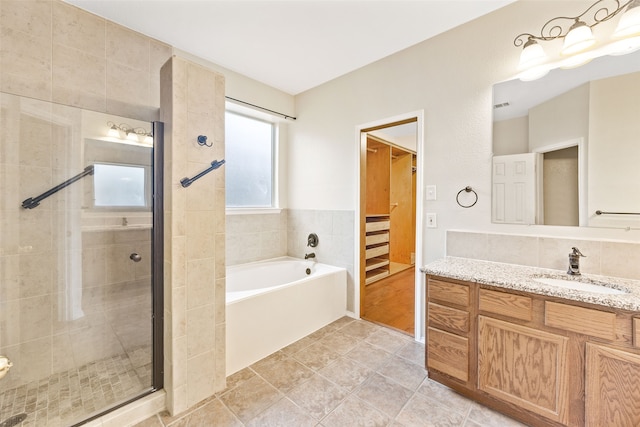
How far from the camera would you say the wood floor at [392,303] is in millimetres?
2623

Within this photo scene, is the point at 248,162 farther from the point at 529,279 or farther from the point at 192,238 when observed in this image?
the point at 529,279

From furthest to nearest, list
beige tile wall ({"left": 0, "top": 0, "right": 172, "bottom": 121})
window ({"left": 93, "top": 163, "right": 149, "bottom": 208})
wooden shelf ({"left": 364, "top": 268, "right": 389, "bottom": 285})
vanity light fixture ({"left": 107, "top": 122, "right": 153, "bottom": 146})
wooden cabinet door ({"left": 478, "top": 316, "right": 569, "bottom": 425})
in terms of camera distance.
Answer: wooden shelf ({"left": 364, "top": 268, "right": 389, "bottom": 285}) → window ({"left": 93, "top": 163, "right": 149, "bottom": 208}) → vanity light fixture ({"left": 107, "top": 122, "right": 153, "bottom": 146}) → beige tile wall ({"left": 0, "top": 0, "right": 172, "bottom": 121}) → wooden cabinet door ({"left": 478, "top": 316, "right": 569, "bottom": 425})

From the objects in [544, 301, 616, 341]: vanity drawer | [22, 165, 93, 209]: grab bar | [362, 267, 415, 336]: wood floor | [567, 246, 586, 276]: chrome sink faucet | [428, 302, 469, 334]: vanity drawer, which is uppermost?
[22, 165, 93, 209]: grab bar

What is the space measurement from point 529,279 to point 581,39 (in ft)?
4.68

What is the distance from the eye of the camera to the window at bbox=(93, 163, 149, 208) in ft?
5.84

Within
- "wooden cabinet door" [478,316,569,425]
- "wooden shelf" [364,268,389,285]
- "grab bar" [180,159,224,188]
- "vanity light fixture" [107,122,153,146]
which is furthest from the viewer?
"wooden shelf" [364,268,389,285]

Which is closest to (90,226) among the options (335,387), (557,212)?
(335,387)

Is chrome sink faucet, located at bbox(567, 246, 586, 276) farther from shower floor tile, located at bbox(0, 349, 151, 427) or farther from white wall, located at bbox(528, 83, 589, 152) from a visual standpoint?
shower floor tile, located at bbox(0, 349, 151, 427)

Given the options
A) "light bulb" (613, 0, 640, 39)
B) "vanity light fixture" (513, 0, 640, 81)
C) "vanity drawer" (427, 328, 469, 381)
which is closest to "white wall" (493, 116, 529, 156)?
"vanity light fixture" (513, 0, 640, 81)

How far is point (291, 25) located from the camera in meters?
1.98

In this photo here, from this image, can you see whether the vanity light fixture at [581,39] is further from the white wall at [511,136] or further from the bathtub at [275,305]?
the bathtub at [275,305]

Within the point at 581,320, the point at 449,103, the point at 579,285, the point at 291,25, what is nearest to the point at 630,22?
the point at 449,103

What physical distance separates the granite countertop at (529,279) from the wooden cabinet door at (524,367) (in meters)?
0.22

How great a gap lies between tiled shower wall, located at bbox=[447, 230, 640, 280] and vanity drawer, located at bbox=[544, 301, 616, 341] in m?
0.53
